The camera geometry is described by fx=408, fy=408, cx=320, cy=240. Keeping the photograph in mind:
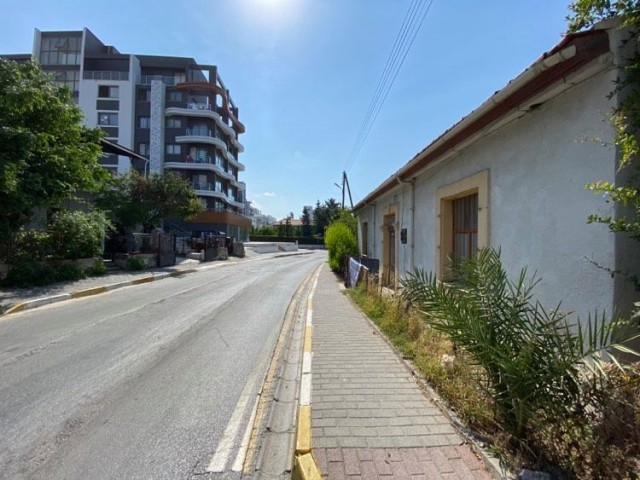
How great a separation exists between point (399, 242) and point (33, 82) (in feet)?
41.4

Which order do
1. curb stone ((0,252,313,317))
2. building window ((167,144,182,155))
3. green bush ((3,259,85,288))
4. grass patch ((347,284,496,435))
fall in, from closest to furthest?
grass patch ((347,284,496,435)) < curb stone ((0,252,313,317)) < green bush ((3,259,85,288)) < building window ((167,144,182,155))

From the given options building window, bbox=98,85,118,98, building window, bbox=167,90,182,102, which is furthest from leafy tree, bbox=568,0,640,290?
building window, bbox=98,85,118,98

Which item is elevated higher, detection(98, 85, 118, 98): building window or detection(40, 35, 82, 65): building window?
detection(40, 35, 82, 65): building window

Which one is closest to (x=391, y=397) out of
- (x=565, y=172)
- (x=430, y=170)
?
(x=565, y=172)

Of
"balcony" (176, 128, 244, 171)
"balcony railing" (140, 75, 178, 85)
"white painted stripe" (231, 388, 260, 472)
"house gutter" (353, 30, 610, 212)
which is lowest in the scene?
"white painted stripe" (231, 388, 260, 472)

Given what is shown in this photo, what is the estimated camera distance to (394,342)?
657 cm

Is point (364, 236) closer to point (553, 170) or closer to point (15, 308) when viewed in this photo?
point (15, 308)

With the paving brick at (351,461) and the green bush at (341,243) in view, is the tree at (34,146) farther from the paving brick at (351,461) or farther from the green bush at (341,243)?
the paving brick at (351,461)

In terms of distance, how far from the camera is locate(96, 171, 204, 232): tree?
80.5ft

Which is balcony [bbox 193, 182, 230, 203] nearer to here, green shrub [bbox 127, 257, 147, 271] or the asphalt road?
green shrub [bbox 127, 257, 147, 271]

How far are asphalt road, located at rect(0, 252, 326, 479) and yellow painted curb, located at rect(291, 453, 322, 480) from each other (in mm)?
547

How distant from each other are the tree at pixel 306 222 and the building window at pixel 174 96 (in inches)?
1376

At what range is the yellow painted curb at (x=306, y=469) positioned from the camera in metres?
2.89

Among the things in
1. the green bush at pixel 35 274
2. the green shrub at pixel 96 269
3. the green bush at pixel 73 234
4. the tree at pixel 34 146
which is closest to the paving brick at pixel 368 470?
the tree at pixel 34 146
